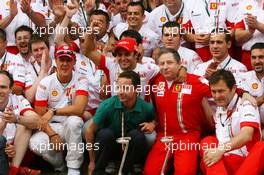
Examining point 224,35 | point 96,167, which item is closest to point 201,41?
point 224,35

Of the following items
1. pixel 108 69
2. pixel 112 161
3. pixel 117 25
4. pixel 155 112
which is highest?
pixel 117 25

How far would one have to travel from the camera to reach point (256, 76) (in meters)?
6.35

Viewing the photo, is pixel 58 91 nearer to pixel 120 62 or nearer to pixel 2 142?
pixel 120 62

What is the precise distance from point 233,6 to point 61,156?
9.01 feet

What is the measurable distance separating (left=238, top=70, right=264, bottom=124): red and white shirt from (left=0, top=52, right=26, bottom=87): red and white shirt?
2405mm

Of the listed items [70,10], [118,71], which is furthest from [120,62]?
[70,10]

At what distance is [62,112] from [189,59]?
5.40 feet

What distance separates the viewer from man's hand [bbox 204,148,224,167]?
530 centimetres

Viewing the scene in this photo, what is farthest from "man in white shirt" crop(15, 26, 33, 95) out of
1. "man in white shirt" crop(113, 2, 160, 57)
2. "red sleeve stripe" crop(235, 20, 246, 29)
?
"red sleeve stripe" crop(235, 20, 246, 29)

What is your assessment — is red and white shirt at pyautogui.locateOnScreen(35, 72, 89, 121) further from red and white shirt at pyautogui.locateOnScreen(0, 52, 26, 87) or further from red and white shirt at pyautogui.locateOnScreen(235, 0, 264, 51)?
red and white shirt at pyautogui.locateOnScreen(235, 0, 264, 51)

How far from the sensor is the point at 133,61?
6.30 m

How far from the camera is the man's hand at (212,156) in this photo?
5.30 m

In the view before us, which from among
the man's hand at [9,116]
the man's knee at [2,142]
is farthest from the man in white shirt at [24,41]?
the man's knee at [2,142]

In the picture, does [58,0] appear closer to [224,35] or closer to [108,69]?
[108,69]
